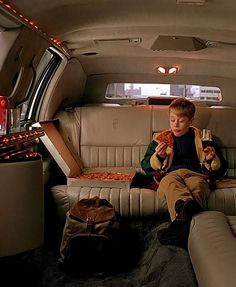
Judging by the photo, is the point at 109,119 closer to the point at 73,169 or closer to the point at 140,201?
the point at 73,169

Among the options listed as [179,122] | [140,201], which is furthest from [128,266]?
[179,122]

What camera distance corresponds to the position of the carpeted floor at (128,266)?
6.65 feet

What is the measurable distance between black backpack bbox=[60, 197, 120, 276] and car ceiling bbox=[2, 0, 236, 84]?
1.27 m

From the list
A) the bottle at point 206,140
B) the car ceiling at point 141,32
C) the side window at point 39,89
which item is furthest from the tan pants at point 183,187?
the side window at point 39,89

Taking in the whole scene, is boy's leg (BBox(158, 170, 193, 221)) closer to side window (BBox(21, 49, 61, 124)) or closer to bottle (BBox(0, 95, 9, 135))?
bottle (BBox(0, 95, 9, 135))

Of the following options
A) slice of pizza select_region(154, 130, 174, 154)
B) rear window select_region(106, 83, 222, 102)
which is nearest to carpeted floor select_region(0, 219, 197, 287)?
slice of pizza select_region(154, 130, 174, 154)

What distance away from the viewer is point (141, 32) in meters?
3.20

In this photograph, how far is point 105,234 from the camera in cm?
242

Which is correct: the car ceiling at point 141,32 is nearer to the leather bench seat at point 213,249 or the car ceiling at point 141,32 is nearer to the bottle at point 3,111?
the bottle at point 3,111

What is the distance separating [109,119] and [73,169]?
2.16 feet

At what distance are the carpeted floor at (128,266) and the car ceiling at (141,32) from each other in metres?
1.42

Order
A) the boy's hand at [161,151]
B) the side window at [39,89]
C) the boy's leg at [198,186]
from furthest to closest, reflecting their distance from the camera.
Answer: the side window at [39,89]
the boy's hand at [161,151]
the boy's leg at [198,186]

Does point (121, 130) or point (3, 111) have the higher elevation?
point (3, 111)

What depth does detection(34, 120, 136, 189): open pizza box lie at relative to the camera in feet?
10.0
